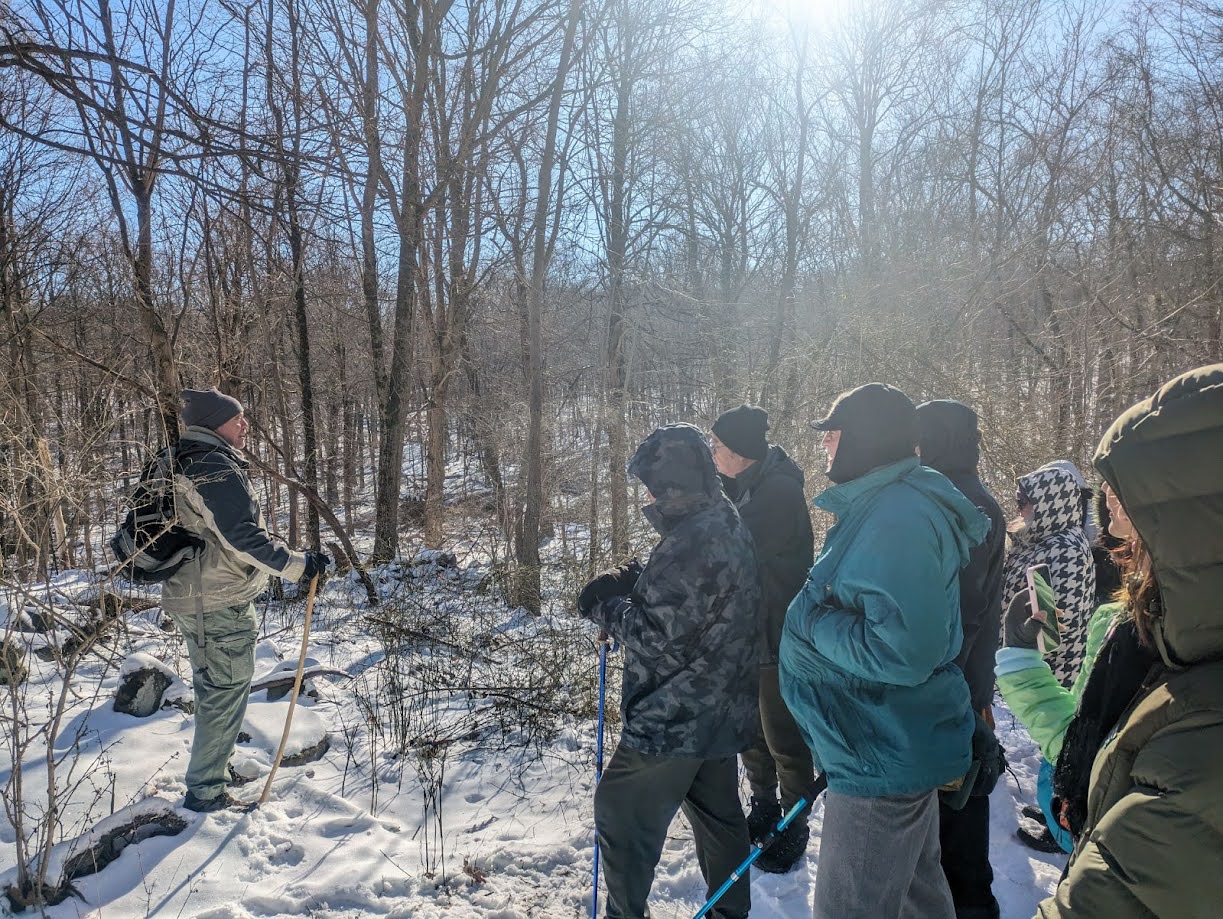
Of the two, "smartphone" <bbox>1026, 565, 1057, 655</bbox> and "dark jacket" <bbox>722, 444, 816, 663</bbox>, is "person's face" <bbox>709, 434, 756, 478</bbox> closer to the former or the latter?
"dark jacket" <bbox>722, 444, 816, 663</bbox>

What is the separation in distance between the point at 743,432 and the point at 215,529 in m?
2.65

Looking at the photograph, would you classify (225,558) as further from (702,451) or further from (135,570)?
(702,451)

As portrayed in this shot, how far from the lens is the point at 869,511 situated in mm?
2006

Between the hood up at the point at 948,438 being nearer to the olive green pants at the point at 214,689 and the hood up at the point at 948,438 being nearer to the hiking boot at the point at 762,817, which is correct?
the hiking boot at the point at 762,817

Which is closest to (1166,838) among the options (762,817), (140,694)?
(762,817)

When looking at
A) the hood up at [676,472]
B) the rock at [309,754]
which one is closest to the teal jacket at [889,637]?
the hood up at [676,472]

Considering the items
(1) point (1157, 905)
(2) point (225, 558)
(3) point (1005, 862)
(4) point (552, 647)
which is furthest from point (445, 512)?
(1) point (1157, 905)

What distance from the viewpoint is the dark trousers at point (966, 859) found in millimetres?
2639

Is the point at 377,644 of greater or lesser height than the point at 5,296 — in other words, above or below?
below

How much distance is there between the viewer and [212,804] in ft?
12.0

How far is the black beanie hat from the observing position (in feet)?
10.6

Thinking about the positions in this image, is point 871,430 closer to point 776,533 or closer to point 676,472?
point 676,472

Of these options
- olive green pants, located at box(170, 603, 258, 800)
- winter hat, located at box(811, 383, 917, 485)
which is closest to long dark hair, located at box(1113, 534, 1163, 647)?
winter hat, located at box(811, 383, 917, 485)

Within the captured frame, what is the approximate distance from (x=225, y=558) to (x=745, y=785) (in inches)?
123
